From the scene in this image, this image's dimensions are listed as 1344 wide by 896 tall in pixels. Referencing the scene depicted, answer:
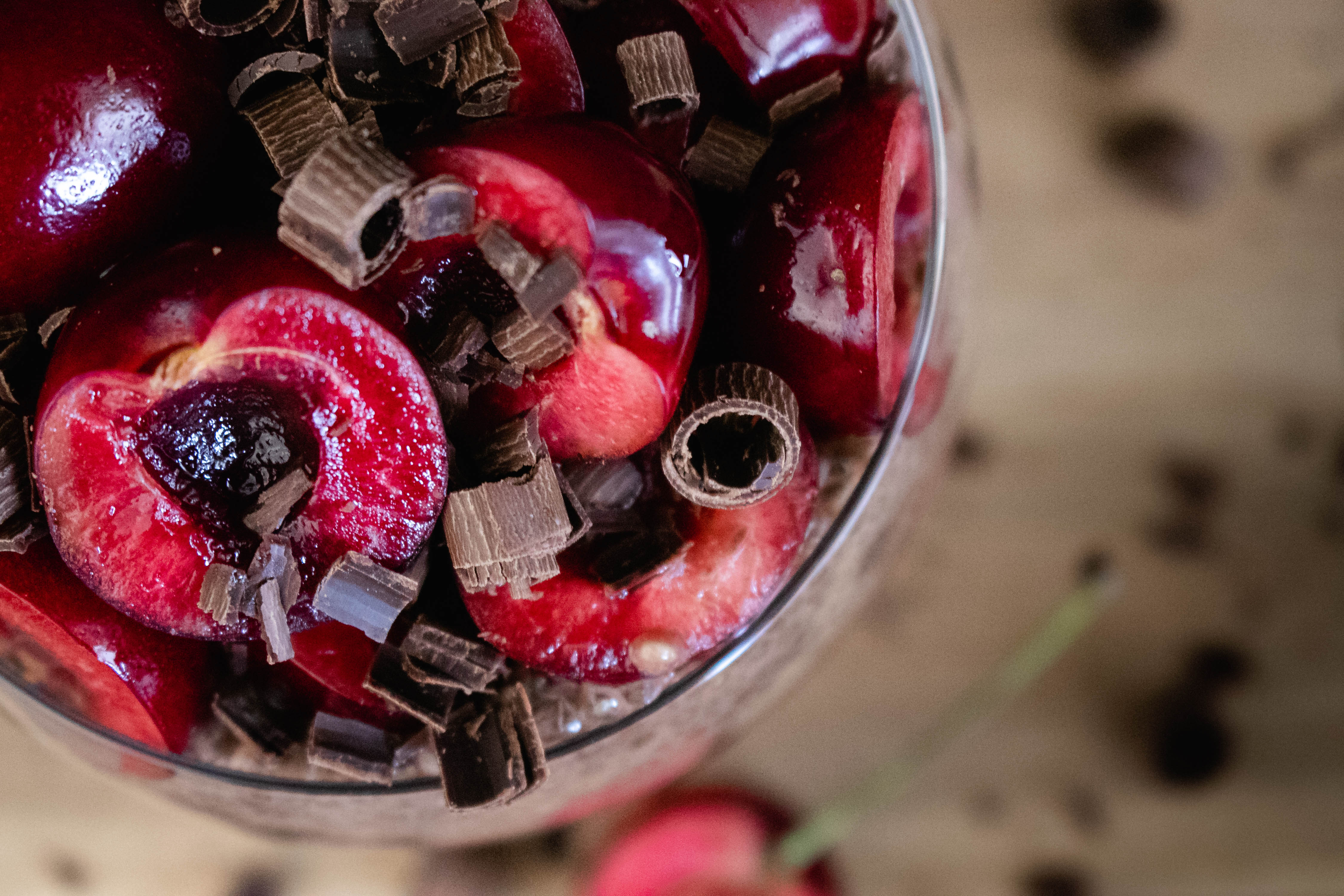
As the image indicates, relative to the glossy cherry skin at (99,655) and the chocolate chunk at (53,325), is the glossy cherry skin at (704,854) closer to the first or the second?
the glossy cherry skin at (99,655)

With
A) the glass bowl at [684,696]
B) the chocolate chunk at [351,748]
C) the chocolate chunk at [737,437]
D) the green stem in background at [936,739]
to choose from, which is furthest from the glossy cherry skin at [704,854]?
the chocolate chunk at [737,437]

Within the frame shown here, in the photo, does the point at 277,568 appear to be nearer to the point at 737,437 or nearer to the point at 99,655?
the point at 99,655

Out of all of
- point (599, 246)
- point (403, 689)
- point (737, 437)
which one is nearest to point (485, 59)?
point (599, 246)

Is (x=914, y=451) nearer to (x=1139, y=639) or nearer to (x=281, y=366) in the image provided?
(x=281, y=366)

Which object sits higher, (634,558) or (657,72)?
(657,72)

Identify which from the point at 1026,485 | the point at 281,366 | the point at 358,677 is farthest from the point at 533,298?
the point at 1026,485

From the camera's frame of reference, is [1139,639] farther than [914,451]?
Yes
